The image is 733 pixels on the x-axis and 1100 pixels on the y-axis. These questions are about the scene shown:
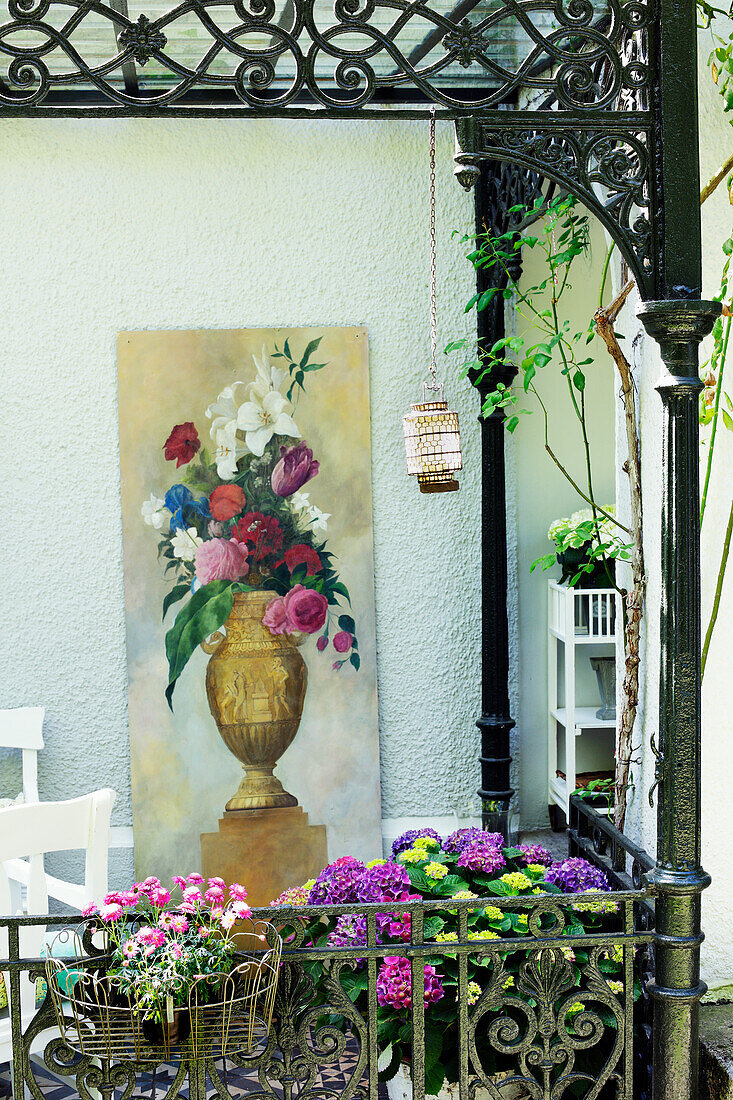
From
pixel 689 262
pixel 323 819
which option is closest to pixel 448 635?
pixel 323 819

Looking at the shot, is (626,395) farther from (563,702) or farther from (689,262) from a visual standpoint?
(563,702)

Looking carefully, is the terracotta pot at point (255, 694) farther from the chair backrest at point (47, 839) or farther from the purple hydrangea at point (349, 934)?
the purple hydrangea at point (349, 934)

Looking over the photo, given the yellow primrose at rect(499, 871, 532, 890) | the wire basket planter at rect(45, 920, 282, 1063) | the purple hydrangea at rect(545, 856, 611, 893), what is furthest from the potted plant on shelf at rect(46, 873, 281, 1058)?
the purple hydrangea at rect(545, 856, 611, 893)

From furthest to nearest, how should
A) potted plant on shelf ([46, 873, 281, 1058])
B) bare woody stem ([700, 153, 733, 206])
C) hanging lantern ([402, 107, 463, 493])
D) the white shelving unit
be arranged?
the white shelving unit, hanging lantern ([402, 107, 463, 493]), bare woody stem ([700, 153, 733, 206]), potted plant on shelf ([46, 873, 281, 1058])

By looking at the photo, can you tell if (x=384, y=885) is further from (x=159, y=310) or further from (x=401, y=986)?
(x=159, y=310)

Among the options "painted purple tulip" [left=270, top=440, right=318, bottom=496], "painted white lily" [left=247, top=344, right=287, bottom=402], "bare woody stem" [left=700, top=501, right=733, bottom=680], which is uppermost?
"painted white lily" [left=247, top=344, right=287, bottom=402]

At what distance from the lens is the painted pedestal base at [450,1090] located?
192 centimetres

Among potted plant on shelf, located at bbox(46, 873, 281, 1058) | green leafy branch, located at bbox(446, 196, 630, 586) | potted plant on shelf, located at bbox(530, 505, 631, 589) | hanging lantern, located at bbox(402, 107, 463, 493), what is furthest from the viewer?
hanging lantern, located at bbox(402, 107, 463, 493)

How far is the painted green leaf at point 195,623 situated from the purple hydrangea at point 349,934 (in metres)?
1.59

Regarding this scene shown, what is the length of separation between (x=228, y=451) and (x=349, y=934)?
1939 millimetres

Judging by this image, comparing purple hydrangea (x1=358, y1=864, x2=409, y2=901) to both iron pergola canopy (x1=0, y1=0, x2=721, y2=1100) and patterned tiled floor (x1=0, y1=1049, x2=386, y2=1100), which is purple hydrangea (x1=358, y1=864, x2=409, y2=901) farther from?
patterned tiled floor (x1=0, y1=1049, x2=386, y2=1100)

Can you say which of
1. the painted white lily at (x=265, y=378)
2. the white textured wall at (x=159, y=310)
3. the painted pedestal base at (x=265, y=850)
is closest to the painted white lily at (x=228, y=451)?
the painted white lily at (x=265, y=378)

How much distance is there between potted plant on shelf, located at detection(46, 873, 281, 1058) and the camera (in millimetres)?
1674

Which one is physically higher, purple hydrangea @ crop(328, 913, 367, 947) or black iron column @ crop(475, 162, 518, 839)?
black iron column @ crop(475, 162, 518, 839)
